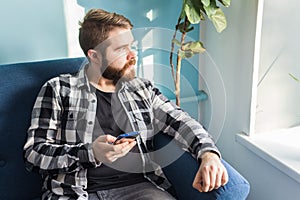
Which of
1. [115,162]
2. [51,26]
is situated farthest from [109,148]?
[51,26]

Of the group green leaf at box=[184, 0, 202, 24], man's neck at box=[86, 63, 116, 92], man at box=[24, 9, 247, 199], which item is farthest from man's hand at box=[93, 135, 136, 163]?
green leaf at box=[184, 0, 202, 24]

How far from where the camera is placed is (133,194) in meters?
1.09

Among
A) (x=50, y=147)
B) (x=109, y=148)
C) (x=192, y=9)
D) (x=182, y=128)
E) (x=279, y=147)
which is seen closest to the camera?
(x=109, y=148)

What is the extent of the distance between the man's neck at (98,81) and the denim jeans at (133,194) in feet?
1.23

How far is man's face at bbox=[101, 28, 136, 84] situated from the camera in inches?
44.1

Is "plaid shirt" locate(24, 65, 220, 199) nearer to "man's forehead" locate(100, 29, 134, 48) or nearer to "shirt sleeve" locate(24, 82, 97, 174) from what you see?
"shirt sleeve" locate(24, 82, 97, 174)

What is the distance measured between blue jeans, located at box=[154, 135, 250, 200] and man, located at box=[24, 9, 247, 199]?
3 centimetres

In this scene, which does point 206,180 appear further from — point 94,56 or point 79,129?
point 94,56

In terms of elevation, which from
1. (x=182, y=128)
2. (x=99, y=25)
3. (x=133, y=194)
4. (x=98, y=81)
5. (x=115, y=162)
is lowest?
(x=133, y=194)

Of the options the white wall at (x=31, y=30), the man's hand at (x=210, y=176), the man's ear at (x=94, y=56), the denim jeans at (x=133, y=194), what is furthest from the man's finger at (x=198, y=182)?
the white wall at (x=31, y=30)

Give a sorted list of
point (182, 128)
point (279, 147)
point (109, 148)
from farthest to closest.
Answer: point (279, 147)
point (182, 128)
point (109, 148)

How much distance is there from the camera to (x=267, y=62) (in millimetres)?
1396

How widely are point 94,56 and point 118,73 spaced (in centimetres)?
11

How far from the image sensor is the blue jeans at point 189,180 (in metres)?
0.91
